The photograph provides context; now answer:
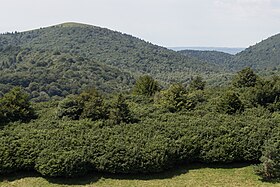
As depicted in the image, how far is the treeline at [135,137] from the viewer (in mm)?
15305

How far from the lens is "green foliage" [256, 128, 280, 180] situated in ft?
48.5

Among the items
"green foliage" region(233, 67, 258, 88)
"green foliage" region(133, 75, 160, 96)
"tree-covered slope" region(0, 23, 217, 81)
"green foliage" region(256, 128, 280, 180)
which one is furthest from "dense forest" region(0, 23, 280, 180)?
"tree-covered slope" region(0, 23, 217, 81)

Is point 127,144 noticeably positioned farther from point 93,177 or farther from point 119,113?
point 119,113

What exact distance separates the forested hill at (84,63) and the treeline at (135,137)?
68.0m

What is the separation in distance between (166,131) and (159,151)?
6.73 ft

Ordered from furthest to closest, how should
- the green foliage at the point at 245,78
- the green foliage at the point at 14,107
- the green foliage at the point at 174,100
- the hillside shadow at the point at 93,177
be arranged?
the green foliage at the point at 245,78 < the green foliage at the point at 174,100 < the green foliage at the point at 14,107 < the hillside shadow at the point at 93,177

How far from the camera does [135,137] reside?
16.7m

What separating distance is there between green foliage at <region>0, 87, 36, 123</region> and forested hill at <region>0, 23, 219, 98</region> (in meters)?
65.9

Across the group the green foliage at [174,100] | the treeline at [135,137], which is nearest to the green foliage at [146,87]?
the green foliage at [174,100]

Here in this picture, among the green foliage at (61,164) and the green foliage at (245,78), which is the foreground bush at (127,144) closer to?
the green foliage at (61,164)

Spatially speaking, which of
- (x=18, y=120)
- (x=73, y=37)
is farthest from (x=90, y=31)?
(x=18, y=120)

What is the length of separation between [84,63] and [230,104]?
10001cm

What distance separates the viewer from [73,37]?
187375mm

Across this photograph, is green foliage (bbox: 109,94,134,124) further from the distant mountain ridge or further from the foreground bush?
the distant mountain ridge
